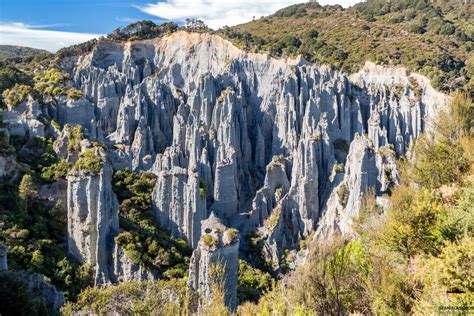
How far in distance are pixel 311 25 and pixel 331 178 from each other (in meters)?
57.1

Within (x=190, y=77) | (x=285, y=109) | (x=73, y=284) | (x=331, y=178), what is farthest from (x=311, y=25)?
(x=73, y=284)

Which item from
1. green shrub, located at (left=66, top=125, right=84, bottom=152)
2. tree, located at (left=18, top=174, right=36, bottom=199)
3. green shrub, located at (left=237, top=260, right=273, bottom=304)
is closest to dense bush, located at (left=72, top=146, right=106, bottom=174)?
tree, located at (left=18, top=174, right=36, bottom=199)

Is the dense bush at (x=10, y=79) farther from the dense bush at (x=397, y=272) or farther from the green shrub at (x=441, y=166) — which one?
the dense bush at (x=397, y=272)

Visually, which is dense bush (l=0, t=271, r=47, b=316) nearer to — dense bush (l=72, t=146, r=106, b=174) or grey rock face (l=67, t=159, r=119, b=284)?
grey rock face (l=67, t=159, r=119, b=284)

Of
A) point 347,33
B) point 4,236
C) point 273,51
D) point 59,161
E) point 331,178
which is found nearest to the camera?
point 4,236

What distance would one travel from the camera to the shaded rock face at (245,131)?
3042 cm

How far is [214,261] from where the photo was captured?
1744 centimetres

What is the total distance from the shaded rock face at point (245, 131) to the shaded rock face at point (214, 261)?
6.21 m

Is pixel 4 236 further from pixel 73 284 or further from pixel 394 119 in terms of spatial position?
pixel 394 119

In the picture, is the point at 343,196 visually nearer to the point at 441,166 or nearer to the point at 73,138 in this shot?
the point at 441,166

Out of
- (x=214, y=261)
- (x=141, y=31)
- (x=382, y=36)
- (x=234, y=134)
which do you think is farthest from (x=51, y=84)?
(x=382, y=36)

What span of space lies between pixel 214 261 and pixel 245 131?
1146 inches

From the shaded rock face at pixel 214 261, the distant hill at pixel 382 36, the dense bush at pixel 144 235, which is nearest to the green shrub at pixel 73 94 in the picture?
the dense bush at pixel 144 235

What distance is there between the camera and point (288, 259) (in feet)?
99.9
